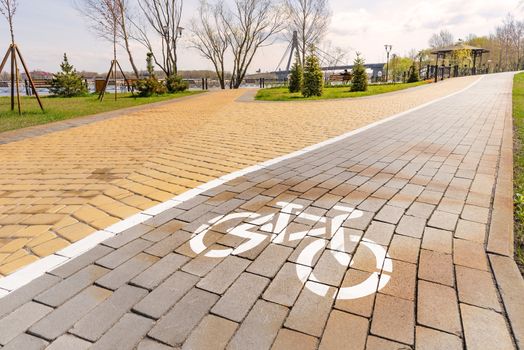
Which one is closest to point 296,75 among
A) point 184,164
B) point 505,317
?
point 184,164

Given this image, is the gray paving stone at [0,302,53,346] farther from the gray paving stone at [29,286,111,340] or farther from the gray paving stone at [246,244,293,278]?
the gray paving stone at [246,244,293,278]

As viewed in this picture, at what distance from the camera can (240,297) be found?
80.9 inches

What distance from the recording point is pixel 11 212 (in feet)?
11.4

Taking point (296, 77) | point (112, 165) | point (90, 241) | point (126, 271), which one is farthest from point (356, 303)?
point (296, 77)

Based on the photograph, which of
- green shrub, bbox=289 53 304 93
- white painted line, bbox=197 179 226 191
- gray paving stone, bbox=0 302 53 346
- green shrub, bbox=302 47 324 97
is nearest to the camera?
gray paving stone, bbox=0 302 53 346

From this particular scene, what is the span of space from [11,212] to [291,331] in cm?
328

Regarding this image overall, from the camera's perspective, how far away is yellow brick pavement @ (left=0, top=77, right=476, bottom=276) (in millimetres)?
3129

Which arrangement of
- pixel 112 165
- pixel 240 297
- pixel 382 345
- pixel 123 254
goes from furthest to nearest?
pixel 112 165
pixel 123 254
pixel 240 297
pixel 382 345

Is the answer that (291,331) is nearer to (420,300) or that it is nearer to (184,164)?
(420,300)

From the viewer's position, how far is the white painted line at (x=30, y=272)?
223 cm

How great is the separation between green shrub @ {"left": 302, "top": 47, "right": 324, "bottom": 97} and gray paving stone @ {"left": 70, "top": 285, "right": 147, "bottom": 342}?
16.7m

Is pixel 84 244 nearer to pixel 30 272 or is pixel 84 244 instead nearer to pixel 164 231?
pixel 30 272


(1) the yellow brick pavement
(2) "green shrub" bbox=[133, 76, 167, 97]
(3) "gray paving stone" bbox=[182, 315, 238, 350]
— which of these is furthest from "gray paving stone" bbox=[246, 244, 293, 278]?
(2) "green shrub" bbox=[133, 76, 167, 97]

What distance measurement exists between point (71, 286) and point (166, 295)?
66 centimetres
